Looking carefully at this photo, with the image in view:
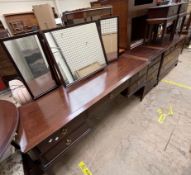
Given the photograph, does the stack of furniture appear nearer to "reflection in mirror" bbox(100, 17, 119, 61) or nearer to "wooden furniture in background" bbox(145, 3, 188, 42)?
"reflection in mirror" bbox(100, 17, 119, 61)

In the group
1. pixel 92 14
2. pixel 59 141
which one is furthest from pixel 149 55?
pixel 59 141

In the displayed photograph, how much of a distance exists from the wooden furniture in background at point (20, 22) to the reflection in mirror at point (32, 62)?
10.8 feet

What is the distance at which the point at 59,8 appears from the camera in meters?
4.56

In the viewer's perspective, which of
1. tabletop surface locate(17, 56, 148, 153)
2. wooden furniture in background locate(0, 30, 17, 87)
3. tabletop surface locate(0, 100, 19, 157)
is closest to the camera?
tabletop surface locate(0, 100, 19, 157)

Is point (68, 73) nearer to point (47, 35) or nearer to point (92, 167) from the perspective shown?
point (47, 35)

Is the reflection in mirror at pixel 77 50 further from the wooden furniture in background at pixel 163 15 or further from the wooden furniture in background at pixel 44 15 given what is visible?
the wooden furniture in background at pixel 163 15

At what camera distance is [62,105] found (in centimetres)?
99

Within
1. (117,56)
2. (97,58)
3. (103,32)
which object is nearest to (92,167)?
(97,58)

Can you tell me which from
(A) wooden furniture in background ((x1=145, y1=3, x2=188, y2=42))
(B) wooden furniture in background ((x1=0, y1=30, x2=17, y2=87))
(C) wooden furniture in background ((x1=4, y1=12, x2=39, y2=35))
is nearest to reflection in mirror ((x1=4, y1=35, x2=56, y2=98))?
(A) wooden furniture in background ((x1=145, y1=3, x2=188, y2=42))

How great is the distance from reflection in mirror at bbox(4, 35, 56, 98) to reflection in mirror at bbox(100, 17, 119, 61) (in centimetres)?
75

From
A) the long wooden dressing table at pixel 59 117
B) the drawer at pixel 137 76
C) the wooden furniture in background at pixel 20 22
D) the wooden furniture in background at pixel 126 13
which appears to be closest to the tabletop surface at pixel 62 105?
the long wooden dressing table at pixel 59 117

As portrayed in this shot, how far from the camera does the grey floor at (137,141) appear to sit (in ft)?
3.99

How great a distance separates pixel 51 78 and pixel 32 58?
0.80 feet

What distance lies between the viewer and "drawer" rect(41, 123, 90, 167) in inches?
35.8
